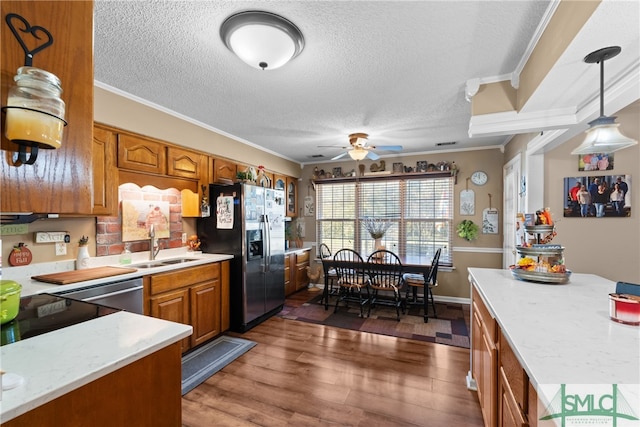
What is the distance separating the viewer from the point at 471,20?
1566mm

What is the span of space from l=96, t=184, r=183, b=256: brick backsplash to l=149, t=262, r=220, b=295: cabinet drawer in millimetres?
601

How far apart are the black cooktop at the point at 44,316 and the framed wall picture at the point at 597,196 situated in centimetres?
376

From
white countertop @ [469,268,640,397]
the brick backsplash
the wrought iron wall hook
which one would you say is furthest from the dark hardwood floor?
the wrought iron wall hook

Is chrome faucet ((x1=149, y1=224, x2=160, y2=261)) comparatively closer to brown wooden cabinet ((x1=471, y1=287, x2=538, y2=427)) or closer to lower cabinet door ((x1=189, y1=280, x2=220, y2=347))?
lower cabinet door ((x1=189, y1=280, x2=220, y2=347))

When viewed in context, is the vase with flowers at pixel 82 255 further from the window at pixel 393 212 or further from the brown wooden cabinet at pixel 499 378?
the window at pixel 393 212

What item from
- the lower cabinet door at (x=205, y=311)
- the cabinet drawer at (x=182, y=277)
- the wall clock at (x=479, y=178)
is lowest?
the lower cabinet door at (x=205, y=311)

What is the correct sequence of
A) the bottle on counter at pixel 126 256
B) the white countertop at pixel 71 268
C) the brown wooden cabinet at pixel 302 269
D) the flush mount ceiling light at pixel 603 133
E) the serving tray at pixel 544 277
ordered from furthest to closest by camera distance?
1. the brown wooden cabinet at pixel 302 269
2. the bottle on counter at pixel 126 256
3. the white countertop at pixel 71 268
4. the serving tray at pixel 544 277
5. the flush mount ceiling light at pixel 603 133

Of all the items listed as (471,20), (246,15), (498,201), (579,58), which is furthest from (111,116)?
(498,201)

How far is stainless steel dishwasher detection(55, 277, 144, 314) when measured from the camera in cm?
198

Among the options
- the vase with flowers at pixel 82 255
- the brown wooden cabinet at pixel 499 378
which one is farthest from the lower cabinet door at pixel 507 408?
the vase with flowers at pixel 82 255

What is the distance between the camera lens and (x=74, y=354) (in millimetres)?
905

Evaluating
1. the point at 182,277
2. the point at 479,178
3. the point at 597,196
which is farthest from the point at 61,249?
the point at 479,178

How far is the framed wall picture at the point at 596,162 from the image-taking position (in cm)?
259

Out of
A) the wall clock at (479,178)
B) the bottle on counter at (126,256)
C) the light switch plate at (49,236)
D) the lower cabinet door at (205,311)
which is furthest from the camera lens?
the wall clock at (479,178)
